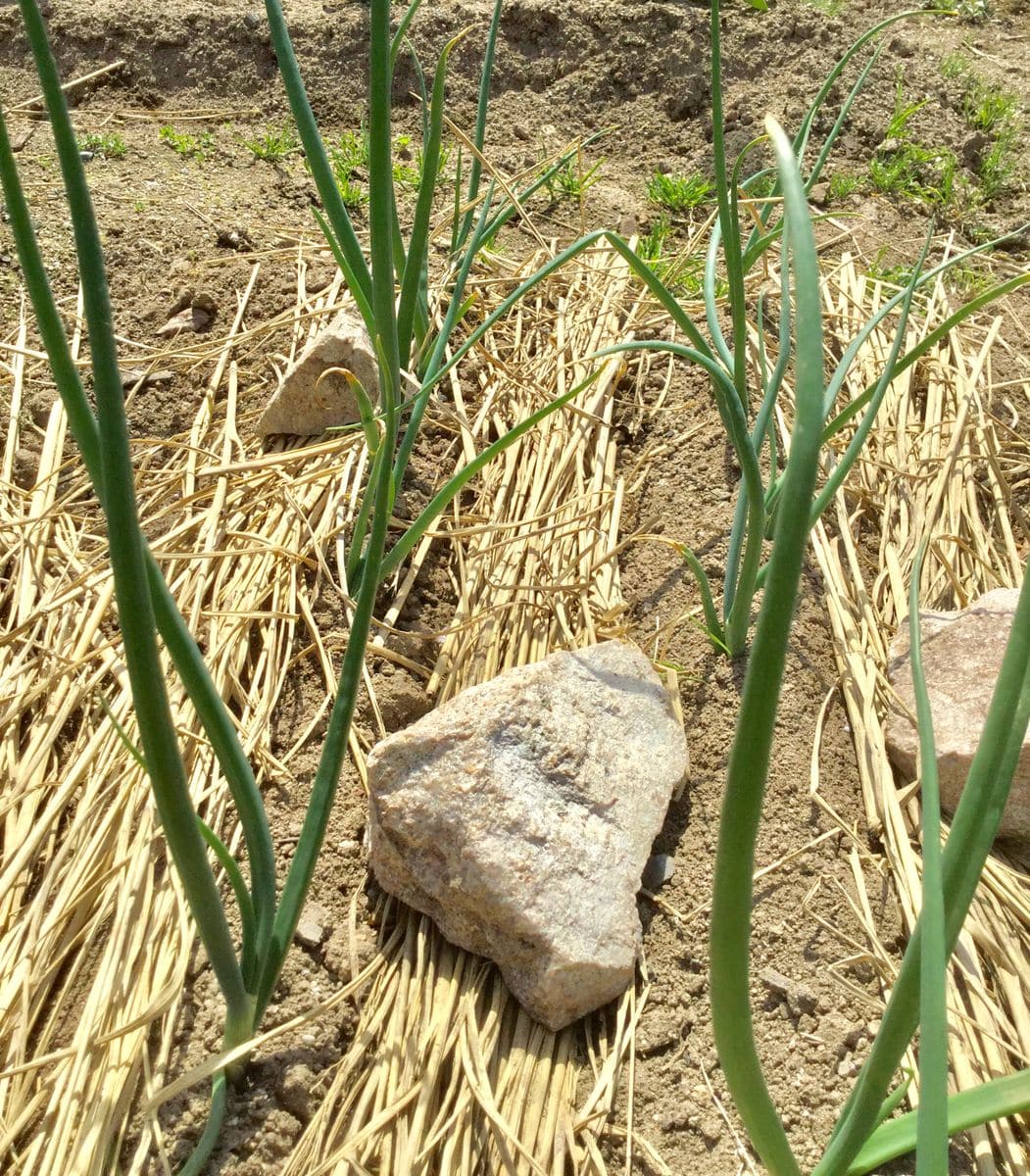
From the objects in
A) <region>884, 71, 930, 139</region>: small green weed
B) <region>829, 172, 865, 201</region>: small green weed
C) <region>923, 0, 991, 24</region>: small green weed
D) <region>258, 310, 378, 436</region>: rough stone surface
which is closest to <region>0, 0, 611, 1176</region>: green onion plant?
<region>258, 310, 378, 436</region>: rough stone surface

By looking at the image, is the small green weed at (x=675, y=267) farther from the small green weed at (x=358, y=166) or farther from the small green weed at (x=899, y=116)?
the small green weed at (x=899, y=116)

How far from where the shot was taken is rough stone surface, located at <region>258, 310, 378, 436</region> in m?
1.65

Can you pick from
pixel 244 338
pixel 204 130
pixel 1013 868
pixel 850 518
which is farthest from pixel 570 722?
pixel 204 130

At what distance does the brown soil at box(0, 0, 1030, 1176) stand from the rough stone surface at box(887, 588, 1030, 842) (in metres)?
0.08

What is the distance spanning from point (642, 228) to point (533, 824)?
60.0 inches

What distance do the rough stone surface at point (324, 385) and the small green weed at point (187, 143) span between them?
2.82 ft

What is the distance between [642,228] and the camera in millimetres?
2260

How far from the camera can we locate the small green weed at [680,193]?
2.28m

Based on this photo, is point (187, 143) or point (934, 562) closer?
point (934, 562)

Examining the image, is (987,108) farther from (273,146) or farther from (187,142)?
(187,142)

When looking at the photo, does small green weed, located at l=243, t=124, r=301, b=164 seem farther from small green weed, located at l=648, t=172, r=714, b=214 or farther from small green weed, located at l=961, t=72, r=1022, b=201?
small green weed, located at l=961, t=72, r=1022, b=201

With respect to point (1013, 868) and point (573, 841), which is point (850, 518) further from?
point (573, 841)

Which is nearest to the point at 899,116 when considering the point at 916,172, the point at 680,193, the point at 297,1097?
the point at 916,172

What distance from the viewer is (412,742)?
1.14 metres
